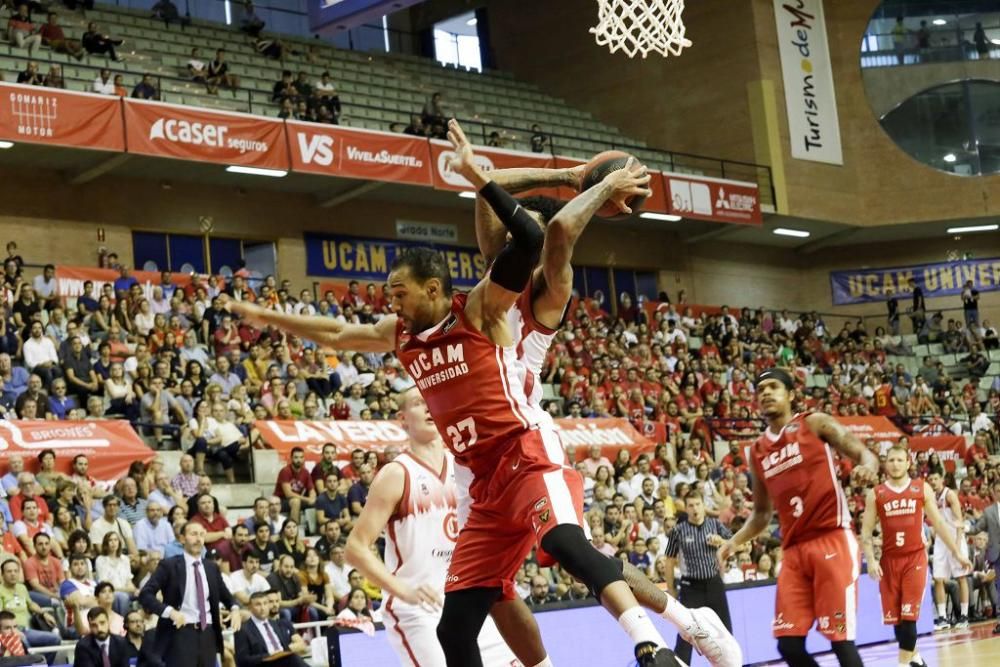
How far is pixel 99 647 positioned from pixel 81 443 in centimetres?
514

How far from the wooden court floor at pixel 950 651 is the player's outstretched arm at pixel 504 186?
8.36 meters

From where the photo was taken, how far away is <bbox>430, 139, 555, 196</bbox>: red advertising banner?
2756 cm

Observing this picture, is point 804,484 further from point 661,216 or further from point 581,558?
point 661,216

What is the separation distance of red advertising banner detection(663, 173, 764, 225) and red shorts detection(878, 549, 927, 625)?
63.1ft

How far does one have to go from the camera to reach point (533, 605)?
45.2 ft

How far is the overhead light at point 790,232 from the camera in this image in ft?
121

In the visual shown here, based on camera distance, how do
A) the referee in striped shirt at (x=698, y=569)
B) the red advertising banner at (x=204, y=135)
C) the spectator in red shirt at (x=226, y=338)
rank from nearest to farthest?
the referee in striped shirt at (x=698, y=569)
the spectator in red shirt at (x=226, y=338)
the red advertising banner at (x=204, y=135)

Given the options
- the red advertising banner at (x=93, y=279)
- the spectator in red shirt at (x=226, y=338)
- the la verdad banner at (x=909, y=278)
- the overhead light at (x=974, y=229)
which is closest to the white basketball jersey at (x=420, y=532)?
the spectator in red shirt at (x=226, y=338)

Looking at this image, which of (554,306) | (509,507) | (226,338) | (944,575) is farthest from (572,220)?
(944,575)

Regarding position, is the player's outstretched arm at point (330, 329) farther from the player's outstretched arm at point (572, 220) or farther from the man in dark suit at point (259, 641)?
the man in dark suit at point (259, 641)

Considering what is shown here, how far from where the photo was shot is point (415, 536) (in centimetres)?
724

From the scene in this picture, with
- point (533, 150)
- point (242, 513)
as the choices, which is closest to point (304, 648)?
point (242, 513)

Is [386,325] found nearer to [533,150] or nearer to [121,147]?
[121,147]

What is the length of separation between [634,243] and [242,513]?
20318mm
